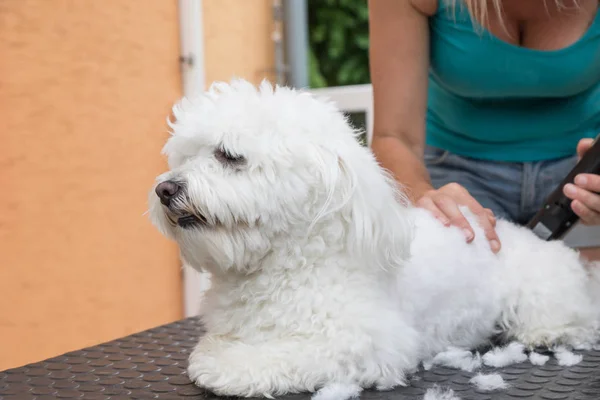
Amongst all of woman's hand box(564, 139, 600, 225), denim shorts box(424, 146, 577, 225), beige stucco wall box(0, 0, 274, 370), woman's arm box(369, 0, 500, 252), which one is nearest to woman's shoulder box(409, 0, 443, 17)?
woman's arm box(369, 0, 500, 252)

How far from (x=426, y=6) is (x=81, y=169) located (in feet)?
4.50

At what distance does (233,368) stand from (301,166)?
0.28 metres

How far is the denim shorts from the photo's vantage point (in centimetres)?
166

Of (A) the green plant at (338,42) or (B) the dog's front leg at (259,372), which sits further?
(A) the green plant at (338,42)

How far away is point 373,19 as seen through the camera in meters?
1.61

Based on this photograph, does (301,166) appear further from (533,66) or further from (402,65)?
(533,66)

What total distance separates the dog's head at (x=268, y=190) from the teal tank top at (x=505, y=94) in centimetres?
56

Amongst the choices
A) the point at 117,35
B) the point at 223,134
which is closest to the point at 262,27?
the point at 117,35

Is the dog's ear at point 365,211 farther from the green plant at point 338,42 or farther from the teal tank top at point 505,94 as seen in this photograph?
the green plant at point 338,42

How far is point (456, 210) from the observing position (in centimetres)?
131

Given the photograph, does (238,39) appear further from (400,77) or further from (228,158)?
(228,158)

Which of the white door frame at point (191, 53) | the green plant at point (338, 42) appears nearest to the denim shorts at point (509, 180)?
the white door frame at point (191, 53)

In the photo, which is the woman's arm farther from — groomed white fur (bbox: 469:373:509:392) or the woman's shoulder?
groomed white fur (bbox: 469:373:509:392)

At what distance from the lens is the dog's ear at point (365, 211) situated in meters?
1.05
